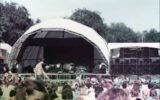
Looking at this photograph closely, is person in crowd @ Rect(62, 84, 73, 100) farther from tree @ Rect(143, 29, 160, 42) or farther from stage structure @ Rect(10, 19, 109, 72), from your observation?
tree @ Rect(143, 29, 160, 42)

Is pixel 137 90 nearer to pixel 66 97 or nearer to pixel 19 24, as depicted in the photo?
pixel 66 97

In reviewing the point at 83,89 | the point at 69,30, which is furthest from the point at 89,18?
the point at 83,89

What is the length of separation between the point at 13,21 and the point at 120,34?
666 inches

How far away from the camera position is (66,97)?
4.84 meters

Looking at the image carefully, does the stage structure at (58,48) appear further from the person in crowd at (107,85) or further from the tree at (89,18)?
the tree at (89,18)

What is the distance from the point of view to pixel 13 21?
15477 millimetres

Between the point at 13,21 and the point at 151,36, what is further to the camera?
the point at 151,36

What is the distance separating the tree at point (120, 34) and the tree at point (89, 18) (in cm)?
75

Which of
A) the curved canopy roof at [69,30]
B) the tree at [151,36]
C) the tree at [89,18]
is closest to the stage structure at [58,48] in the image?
the curved canopy roof at [69,30]

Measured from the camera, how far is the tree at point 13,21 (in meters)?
12.4

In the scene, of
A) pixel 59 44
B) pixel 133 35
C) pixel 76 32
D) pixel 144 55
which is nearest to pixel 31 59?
pixel 59 44

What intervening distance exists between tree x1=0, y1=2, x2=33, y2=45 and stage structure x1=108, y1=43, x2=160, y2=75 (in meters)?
2.63

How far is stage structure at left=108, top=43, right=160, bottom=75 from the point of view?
8.48 m

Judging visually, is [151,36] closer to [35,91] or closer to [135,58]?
[135,58]
